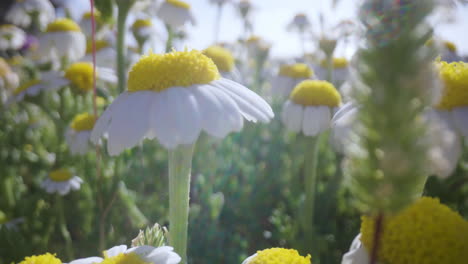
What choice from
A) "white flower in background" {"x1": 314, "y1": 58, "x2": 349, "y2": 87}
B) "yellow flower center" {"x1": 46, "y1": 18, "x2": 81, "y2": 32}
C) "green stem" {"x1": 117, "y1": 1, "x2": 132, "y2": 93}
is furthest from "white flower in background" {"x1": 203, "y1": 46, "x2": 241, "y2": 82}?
"yellow flower center" {"x1": 46, "y1": 18, "x2": 81, "y2": 32}

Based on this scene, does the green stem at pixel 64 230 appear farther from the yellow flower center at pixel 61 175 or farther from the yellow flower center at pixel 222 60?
the yellow flower center at pixel 222 60

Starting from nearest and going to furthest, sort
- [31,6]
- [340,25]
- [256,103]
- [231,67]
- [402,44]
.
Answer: [402,44] < [256,103] < [231,67] < [31,6] < [340,25]

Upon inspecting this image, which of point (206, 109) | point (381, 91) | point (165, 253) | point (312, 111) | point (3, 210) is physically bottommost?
point (3, 210)

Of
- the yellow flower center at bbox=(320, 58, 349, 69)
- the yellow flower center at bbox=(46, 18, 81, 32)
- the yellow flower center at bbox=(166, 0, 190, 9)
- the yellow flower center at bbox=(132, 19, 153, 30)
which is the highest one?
the yellow flower center at bbox=(166, 0, 190, 9)

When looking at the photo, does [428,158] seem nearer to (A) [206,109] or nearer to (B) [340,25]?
(A) [206,109]

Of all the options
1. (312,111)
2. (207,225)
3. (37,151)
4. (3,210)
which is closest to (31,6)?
(37,151)

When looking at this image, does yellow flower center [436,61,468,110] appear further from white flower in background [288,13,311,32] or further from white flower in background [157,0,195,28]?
white flower in background [288,13,311,32]
